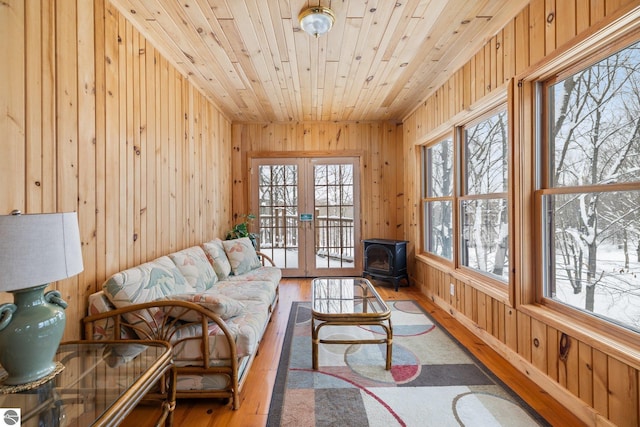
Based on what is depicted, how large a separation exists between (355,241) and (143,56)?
3658 millimetres

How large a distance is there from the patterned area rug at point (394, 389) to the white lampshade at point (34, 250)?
1333 millimetres

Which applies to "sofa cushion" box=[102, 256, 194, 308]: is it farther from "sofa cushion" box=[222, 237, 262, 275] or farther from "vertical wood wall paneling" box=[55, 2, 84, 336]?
"sofa cushion" box=[222, 237, 262, 275]

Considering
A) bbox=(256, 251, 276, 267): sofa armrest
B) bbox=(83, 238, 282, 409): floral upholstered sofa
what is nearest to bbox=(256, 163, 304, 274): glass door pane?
bbox=(256, 251, 276, 267): sofa armrest

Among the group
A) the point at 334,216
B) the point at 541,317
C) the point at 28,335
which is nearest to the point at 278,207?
the point at 334,216

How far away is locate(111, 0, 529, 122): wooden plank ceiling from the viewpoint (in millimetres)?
2045

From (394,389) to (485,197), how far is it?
188 cm

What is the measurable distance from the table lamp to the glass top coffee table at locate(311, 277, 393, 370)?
144 cm

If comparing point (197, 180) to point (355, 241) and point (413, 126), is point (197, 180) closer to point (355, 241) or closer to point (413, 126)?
point (355, 241)

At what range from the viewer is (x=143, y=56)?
2328 mm

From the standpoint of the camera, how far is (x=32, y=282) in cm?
96

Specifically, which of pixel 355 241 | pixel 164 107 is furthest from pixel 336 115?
pixel 164 107

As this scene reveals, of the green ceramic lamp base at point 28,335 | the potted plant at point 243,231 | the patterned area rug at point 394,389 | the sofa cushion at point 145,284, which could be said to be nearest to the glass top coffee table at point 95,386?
the green ceramic lamp base at point 28,335

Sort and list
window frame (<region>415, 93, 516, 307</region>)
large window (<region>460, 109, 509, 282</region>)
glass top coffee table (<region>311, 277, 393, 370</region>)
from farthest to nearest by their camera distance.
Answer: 1. large window (<region>460, 109, 509, 282</region>)
2. window frame (<region>415, 93, 516, 307</region>)
3. glass top coffee table (<region>311, 277, 393, 370</region>)

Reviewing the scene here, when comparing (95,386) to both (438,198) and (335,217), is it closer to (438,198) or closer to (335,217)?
(438,198)
